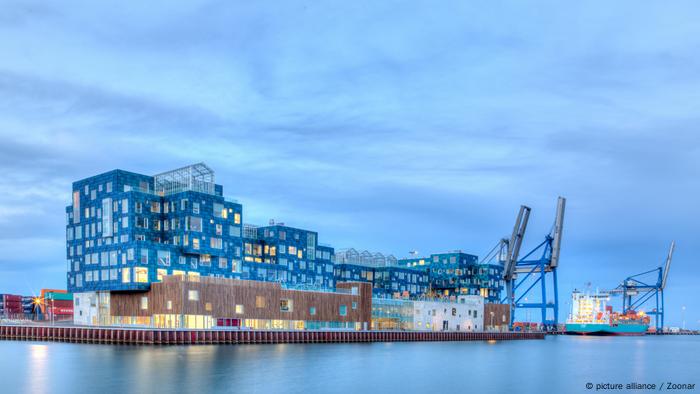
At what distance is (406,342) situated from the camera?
371 ft

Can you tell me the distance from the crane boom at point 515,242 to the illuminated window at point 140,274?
86374 millimetres

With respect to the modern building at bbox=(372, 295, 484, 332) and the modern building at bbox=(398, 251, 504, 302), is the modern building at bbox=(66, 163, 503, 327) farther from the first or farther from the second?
the modern building at bbox=(398, 251, 504, 302)

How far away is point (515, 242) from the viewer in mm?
Answer: 158125

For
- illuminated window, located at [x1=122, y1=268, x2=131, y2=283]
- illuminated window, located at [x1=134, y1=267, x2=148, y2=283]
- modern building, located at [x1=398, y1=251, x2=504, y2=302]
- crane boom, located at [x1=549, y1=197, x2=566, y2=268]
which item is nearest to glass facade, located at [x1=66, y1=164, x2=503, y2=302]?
illuminated window, located at [x1=122, y1=268, x2=131, y2=283]

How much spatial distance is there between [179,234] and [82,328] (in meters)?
18.9

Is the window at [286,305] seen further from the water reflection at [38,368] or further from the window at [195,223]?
the water reflection at [38,368]

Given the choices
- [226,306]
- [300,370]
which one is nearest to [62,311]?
[226,306]

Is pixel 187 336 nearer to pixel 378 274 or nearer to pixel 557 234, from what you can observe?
pixel 557 234

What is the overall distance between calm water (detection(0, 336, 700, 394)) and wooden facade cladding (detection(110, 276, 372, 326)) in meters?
10.7

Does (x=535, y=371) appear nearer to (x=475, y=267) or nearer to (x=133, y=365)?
(x=133, y=365)

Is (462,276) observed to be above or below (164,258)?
below

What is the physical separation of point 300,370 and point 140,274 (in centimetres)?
4573

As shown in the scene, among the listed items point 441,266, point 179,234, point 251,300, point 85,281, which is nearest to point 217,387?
point 251,300

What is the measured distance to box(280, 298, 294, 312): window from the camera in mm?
103562
